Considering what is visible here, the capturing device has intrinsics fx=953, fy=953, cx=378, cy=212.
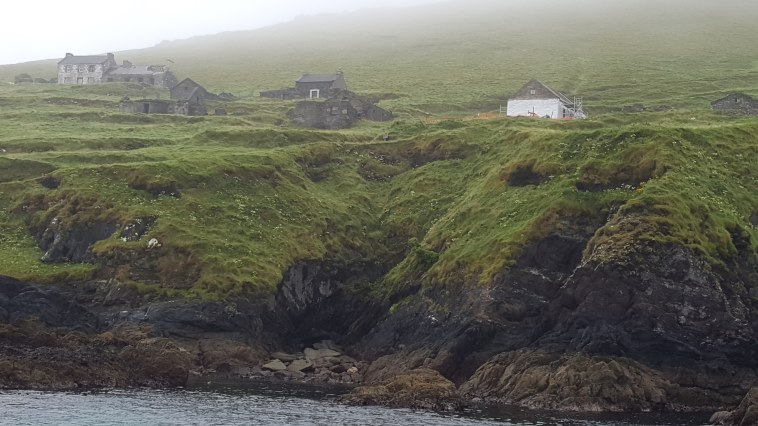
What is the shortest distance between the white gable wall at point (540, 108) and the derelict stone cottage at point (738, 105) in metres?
19.8

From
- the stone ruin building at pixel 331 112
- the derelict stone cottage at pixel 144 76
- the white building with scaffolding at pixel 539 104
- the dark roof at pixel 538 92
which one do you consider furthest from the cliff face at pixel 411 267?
the derelict stone cottage at pixel 144 76

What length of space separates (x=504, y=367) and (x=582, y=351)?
5.58 m

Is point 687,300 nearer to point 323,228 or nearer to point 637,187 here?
point 637,187

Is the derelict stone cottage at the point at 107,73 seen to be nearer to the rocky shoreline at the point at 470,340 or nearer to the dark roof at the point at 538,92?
the dark roof at the point at 538,92

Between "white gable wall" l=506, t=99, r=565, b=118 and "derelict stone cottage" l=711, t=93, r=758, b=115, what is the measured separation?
781 inches

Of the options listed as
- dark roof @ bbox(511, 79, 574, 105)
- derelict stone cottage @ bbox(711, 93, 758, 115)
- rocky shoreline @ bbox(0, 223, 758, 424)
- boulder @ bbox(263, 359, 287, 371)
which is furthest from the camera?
dark roof @ bbox(511, 79, 574, 105)

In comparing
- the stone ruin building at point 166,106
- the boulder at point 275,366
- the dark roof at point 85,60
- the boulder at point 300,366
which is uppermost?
the dark roof at point 85,60

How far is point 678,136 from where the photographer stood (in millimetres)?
83500

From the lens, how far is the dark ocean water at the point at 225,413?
50.4 metres

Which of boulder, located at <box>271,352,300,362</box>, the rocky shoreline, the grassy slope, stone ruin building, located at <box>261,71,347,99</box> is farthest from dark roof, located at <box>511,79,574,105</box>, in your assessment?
boulder, located at <box>271,352,300,362</box>

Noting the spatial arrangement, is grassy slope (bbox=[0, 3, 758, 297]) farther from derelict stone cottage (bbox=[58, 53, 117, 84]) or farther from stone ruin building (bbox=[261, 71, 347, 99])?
derelict stone cottage (bbox=[58, 53, 117, 84])

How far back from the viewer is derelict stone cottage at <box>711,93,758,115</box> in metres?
114

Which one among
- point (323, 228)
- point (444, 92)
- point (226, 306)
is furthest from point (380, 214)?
point (444, 92)

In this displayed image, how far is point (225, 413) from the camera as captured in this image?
54.0m
